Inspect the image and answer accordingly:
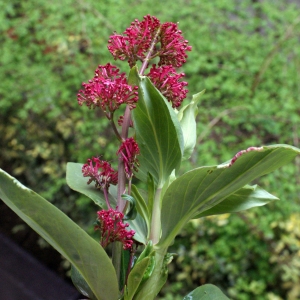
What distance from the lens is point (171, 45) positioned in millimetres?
415

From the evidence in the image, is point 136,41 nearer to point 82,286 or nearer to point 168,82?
point 168,82

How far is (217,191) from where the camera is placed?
40 cm

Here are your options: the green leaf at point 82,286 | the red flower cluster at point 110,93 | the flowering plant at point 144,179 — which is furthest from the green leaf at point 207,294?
the red flower cluster at point 110,93

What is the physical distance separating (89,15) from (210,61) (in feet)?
1.97

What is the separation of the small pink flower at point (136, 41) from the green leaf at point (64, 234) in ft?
0.53

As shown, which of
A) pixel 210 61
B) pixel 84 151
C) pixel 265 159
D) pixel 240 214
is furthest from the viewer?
pixel 210 61

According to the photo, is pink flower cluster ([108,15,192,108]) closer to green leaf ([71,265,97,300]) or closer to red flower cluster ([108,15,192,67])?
red flower cluster ([108,15,192,67])

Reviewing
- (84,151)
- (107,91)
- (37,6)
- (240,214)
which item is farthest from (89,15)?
(107,91)

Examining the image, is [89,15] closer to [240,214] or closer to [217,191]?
[240,214]

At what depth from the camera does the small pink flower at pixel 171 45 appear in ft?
1.36

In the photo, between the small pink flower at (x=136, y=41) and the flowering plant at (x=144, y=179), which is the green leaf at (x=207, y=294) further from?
the small pink flower at (x=136, y=41)

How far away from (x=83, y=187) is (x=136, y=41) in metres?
0.16

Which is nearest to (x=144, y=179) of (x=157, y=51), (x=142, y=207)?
(x=142, y=207)

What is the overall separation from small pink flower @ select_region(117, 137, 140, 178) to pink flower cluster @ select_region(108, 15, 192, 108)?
60 mm
